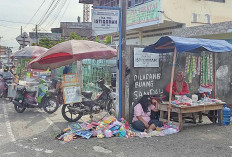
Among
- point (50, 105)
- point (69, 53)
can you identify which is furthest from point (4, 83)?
point (69, 53)

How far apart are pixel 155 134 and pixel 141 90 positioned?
1534 millimetres

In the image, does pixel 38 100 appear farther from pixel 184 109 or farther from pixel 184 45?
pixel 184 45

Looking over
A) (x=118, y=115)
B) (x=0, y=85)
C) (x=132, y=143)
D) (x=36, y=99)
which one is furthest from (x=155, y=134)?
(x=0, y=85)

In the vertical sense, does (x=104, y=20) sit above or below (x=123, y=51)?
above

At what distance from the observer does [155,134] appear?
6.07 metres

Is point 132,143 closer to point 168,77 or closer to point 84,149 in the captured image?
point 84,149

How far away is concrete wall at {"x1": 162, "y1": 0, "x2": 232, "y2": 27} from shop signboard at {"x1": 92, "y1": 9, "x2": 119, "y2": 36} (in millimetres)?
10303

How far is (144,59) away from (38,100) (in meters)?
4.20

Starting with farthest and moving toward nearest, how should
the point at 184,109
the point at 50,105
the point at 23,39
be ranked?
the point at 23,39, the point at 50,105, the point at 184,109

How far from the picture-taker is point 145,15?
1748 cm

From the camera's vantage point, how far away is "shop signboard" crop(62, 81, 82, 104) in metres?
7.48

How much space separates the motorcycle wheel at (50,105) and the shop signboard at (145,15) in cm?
996

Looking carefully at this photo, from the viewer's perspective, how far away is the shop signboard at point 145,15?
16.4 m

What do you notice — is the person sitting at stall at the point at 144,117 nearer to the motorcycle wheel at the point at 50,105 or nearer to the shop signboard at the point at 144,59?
the shop signboard at the point at 144,59
